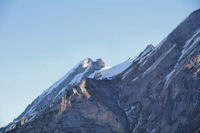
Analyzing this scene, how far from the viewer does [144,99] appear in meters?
90.2

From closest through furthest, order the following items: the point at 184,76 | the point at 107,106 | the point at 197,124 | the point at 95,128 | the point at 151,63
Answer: the point at 197,124 < the point at 184,76 < the point at 95,128 < the point at 107,106 < the point at 151,63

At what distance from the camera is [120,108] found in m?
94.5

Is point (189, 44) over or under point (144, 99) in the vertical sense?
over

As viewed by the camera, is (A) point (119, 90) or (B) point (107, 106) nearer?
(B) point (107, 106)

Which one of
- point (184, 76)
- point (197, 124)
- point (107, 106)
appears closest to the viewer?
point (197, 124)

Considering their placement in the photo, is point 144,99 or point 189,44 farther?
point 189,44

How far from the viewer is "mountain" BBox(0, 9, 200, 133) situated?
250 ft

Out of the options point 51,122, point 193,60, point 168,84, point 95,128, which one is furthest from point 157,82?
point 51,122

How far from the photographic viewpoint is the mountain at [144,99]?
250ft

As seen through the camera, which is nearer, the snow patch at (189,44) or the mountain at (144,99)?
the mountain at (144,99)

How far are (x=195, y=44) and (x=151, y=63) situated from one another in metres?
17.3

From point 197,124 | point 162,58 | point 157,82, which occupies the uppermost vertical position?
point 162,58

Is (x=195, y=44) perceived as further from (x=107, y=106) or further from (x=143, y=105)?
(x=107, y=106)

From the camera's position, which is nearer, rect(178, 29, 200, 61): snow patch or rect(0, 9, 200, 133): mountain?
rect(0, 9, 200, 133): mountain
